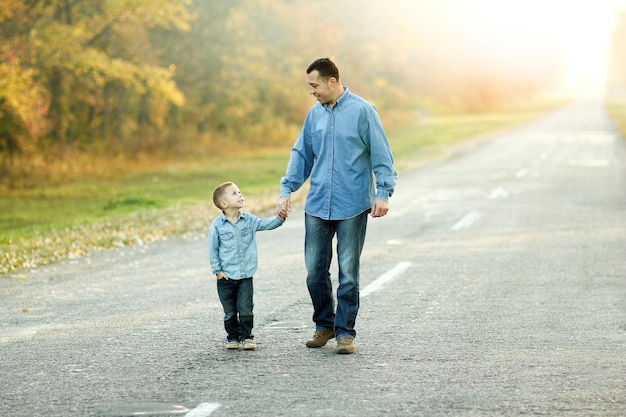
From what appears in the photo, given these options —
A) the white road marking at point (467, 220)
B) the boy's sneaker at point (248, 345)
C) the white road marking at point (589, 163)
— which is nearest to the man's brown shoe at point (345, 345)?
the boy's sneaker at point (248, 345)

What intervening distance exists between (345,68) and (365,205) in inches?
1665

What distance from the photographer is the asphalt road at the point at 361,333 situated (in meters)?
5.16

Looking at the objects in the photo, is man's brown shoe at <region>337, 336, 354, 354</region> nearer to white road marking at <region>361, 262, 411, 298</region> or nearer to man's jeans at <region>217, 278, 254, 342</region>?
man's jeans at <region>217, 278, 254, 342</region>

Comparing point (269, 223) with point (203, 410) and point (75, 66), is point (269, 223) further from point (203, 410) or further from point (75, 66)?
point (75, 66)

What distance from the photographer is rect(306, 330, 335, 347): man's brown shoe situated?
6.46m

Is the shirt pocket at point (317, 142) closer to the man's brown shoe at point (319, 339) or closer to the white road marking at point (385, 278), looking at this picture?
the man's brown shoe at point (319, 339)

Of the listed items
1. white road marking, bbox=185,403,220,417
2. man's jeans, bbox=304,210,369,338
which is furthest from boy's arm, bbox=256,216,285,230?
white road marking, bbox=185,403,220,417

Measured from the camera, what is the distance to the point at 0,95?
18.5 metres

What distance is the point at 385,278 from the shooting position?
31.3ft

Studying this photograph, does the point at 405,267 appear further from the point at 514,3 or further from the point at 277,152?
the point at 514,3

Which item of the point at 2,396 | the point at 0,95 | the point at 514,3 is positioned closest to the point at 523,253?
the point at 2,396

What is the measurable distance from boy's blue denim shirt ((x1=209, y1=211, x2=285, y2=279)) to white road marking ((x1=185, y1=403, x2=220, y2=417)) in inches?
55.6

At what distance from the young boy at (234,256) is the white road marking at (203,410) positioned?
1310 mm

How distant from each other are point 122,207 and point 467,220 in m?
6.67
